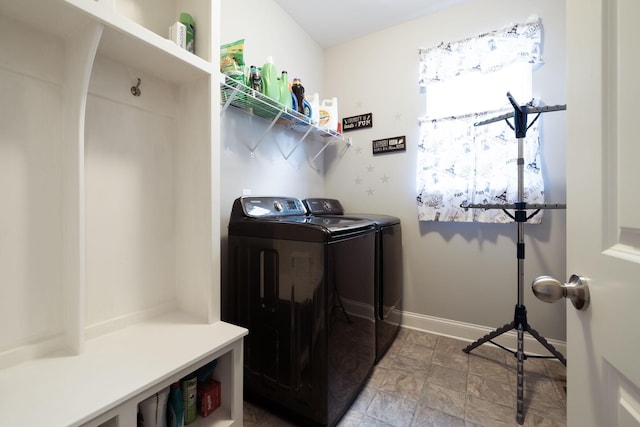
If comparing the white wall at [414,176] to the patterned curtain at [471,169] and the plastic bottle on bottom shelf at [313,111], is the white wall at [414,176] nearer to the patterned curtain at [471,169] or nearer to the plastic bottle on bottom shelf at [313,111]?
the patterned curtain at [471,169]

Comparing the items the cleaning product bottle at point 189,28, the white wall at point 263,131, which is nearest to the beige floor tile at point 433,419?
the white wall at point 263,131

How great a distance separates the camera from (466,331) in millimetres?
2096

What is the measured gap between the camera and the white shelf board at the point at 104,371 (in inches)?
24.4

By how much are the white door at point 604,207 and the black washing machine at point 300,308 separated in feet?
2.69

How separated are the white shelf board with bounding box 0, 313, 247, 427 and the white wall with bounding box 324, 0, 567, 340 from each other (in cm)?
177

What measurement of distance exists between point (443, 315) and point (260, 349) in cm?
162

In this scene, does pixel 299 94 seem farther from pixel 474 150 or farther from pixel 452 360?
pixel 452 360

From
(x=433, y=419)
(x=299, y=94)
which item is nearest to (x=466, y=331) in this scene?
(x=433, y=419)

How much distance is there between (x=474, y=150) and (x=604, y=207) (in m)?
1.77

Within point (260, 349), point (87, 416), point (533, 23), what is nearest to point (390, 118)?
point (533, 23)

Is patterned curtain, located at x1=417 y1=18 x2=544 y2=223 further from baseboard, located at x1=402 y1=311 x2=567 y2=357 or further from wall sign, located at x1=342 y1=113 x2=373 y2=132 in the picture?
baseboard, located at x1=402 y1=311 x2=567 y2=357

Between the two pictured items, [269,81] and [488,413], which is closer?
[488,413]

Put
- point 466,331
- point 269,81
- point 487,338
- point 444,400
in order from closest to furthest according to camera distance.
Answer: point 444,400 → point 269,81 → point 487,338 → point 466,331

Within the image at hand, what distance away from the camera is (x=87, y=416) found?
0.61 metres
